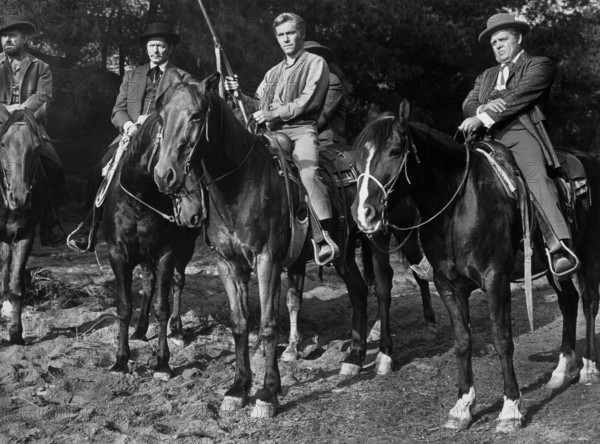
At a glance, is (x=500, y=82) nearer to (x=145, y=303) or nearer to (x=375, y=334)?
(x=375, y=334)

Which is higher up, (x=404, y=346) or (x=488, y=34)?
(x=488, y=34)

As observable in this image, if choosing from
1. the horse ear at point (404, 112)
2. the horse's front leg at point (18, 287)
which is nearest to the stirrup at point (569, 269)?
the horse ear at point (404, 112)

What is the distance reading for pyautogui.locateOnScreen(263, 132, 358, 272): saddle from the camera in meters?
6.71

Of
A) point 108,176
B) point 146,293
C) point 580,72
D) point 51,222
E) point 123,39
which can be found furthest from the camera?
point 580,72

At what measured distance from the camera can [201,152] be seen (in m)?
5.97

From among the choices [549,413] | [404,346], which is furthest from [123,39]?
[549,413]

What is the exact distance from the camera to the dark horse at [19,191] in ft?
24.7

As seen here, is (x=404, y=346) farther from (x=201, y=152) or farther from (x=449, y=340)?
(x=201, y=152)

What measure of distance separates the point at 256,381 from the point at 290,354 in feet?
2.61

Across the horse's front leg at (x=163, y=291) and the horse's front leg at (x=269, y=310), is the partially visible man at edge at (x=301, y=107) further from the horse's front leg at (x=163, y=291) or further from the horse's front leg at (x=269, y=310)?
the horse's front leg at (x=163, y=291)

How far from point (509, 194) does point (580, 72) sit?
51.8 feet

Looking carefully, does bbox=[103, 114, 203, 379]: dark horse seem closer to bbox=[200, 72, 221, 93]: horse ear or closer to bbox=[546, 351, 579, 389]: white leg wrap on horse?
bbox=[200, 72, 221, 93]: horse ear

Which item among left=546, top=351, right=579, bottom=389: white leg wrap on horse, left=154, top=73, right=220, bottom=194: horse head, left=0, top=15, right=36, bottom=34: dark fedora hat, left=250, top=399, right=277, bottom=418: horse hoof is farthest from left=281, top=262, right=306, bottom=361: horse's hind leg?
left=0, top=15, right=36, bottom=34: dark fedora hat

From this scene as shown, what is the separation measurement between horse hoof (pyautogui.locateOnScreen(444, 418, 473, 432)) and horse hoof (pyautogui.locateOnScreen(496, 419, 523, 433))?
21cm
